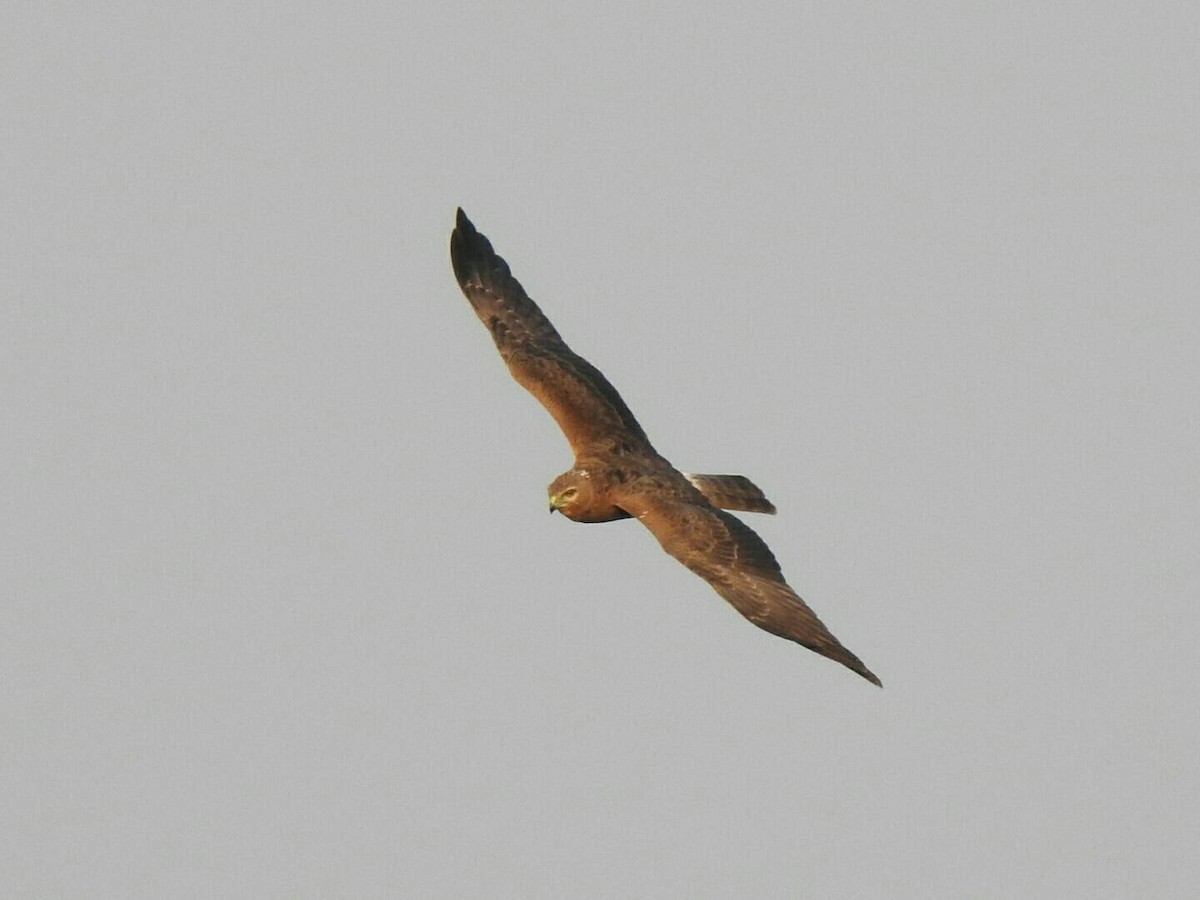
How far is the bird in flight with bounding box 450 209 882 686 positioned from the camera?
63.2ft

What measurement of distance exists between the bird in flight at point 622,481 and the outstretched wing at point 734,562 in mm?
11

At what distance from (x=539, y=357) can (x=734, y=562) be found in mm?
5195

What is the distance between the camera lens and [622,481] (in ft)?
71.3

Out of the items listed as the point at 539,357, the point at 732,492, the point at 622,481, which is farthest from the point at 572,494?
the point at 539,357

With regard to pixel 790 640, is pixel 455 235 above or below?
above

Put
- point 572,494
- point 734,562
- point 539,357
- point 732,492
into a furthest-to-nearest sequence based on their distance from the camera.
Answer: point 539,357 → point 732,492 → point 572,494 → point 734,562

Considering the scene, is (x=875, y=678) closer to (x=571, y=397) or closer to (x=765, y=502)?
(x=765, y=502)

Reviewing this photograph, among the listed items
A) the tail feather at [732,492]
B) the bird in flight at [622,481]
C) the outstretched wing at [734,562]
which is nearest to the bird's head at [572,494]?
the bird in flight at [622,481]

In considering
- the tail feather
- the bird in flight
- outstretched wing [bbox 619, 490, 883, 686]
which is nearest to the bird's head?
the bird in flight

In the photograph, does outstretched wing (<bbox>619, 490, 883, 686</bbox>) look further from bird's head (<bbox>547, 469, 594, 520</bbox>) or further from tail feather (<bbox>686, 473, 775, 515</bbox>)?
tail feather (<bbox>686, 473, 775, 515</bbox>)

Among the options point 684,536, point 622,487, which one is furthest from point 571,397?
point 684,536

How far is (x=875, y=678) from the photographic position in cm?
1714

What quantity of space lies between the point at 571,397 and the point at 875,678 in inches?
292

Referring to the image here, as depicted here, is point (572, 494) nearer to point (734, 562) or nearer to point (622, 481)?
point (622, 481)
